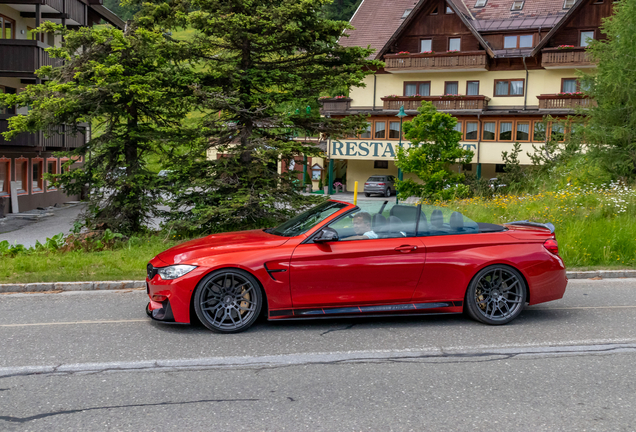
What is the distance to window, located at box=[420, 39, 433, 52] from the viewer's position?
43.3 metres

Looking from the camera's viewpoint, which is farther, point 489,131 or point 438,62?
point 489,131

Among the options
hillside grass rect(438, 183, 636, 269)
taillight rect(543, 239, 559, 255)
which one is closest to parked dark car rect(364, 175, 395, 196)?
hillside grass rect(438, 183, 636, 269)

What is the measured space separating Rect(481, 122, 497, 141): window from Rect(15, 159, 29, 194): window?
95.6ft

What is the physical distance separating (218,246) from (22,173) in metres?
27.9

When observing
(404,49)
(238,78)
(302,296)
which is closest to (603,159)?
(238,78)

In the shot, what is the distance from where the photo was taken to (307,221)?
7.38 meters

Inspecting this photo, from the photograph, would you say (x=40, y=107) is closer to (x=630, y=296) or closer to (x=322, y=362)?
(x=322, y=362)

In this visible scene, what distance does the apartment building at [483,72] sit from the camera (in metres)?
40.4

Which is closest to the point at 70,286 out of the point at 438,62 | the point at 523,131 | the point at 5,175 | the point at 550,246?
the point at 550,246

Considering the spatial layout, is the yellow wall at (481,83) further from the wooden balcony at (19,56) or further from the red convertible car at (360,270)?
the red convertible car at (360,270)

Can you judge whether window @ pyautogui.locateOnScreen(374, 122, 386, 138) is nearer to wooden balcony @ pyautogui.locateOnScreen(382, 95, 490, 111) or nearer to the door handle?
wooden balcony @ pyautogui.locateOnScreen(382, 95, 490, 111)

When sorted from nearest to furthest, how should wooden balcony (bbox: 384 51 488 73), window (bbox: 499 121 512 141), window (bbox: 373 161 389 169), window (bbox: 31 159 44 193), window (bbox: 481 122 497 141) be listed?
1. window (bbox: 31 159 44 193)
2. wooden balcony (bbox: 384 51 488 73)
3. window (bbox: 499 121 512 141)
4. window (bbox: 481 122 497 141)
5. window (bbox: 373 161 389 169)

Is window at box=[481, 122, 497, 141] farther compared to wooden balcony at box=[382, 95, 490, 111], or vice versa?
window at box=[481, 122, 497, 141]

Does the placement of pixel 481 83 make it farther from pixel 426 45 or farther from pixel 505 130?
pixel 426 45
